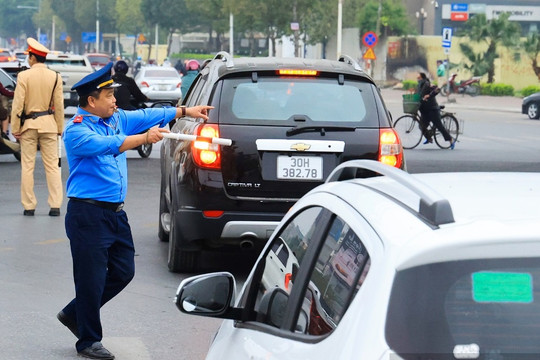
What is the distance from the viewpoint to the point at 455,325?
9.27 feet

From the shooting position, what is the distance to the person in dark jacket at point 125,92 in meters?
16.0

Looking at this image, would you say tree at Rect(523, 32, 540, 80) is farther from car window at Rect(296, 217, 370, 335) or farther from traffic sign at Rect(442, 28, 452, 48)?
car window at Rect(296, 217, 370, 335)

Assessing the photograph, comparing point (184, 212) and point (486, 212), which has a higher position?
point (486, 212)

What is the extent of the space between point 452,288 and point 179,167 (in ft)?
22.8

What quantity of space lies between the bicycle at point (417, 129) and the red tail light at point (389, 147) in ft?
54.5

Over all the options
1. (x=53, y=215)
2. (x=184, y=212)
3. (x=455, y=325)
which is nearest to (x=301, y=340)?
(x=455, y=325)

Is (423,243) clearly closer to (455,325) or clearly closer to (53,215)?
(455,325)

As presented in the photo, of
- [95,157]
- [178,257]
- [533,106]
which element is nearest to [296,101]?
[178,257]

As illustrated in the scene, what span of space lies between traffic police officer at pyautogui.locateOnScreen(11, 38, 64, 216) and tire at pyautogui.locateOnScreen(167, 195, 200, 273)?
404cm

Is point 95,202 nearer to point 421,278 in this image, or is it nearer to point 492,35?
point 421,278

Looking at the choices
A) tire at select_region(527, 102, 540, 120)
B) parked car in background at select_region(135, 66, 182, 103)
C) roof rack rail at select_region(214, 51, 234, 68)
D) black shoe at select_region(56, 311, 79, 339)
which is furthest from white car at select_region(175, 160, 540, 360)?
parked car in background at select_region(135, 66, 182, 103)

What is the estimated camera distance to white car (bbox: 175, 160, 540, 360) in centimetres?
278

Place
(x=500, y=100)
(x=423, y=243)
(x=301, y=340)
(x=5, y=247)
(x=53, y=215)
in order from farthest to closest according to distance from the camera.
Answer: (x=500, y=100) < (x=53, y=215) < (x=5, y=247) < (x=301, y=340) < (x=423, y=243)

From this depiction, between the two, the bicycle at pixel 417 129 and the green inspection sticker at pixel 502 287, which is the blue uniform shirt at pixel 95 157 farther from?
the bicycle at pixel 417 129
